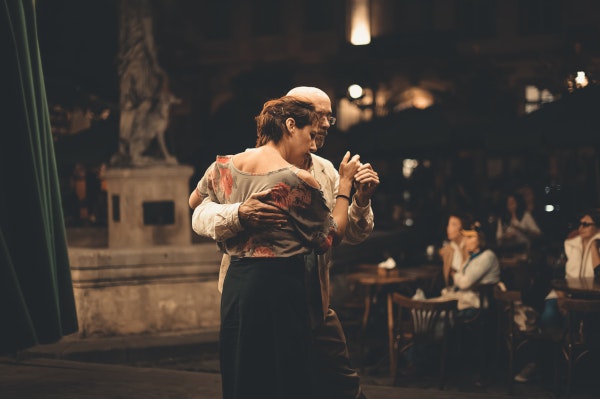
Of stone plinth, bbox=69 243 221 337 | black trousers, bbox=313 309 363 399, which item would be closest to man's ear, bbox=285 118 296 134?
black trousers, bbox=313 309 363 399

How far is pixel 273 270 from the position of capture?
165 inches

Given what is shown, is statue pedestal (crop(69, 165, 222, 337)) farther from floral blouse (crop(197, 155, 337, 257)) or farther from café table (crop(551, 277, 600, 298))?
floral blouse (crop(197, 155, 337, 257))

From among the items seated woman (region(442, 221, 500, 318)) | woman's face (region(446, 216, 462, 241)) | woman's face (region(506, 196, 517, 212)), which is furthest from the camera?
woman's face (region(506, 196, 517, 212))

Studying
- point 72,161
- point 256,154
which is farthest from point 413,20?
point 256,154

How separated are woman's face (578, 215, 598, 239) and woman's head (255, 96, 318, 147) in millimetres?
5032

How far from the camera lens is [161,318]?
9.99m

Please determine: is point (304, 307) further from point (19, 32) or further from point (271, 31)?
point (271, 31)

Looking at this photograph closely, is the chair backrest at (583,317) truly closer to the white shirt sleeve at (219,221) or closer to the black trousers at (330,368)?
the black trousers at (330,368)

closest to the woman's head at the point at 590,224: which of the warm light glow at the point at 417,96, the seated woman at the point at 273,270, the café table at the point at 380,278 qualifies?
the café table at the point at 380,278

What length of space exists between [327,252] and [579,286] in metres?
3.98

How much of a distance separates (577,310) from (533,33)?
26821 millimetres

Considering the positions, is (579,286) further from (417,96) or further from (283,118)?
(417,96)

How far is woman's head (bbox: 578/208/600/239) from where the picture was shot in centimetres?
876

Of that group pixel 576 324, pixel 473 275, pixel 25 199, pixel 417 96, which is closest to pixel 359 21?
pixel 417 96
